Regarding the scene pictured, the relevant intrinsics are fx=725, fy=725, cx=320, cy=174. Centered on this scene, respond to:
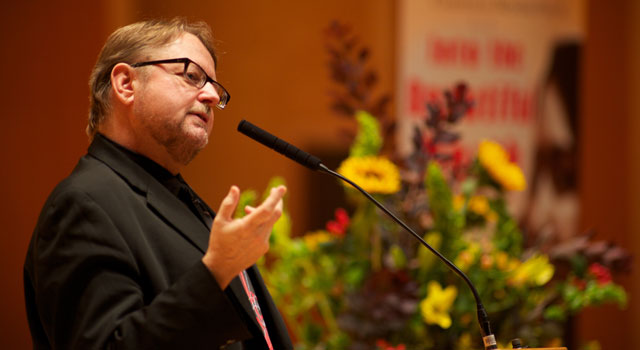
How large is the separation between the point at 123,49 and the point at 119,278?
51cm

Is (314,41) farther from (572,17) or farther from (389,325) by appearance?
(389,325)

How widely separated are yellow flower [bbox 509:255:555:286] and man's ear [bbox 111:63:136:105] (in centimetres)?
128

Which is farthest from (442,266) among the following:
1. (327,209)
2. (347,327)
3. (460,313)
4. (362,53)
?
(327,209)

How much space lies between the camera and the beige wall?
2658mm

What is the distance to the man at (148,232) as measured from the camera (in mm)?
1018

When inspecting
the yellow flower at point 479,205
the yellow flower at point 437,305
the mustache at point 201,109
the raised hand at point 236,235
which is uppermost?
the mustache at point 201,109

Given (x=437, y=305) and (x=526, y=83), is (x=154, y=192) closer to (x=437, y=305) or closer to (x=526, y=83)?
(x=437, y=305)

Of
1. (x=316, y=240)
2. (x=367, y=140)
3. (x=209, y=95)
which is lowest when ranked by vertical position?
(x=316, y=240)

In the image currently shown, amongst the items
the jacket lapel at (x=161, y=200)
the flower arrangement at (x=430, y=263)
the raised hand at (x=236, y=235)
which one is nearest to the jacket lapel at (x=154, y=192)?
the jacket lapel at (x=161, y=200)

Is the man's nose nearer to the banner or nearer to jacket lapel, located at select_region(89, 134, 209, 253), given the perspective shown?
jacket lapel, located at select_region(89, 134, 209, 253)

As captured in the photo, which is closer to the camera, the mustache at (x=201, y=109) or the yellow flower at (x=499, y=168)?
the mustache at (x=201, y=109)

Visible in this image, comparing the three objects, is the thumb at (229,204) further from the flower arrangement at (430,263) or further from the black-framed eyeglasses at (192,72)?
the flower arrangement at (430,263)

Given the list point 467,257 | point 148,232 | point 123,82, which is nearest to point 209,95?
point 123,82

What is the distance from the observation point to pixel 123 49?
1.37 meters
